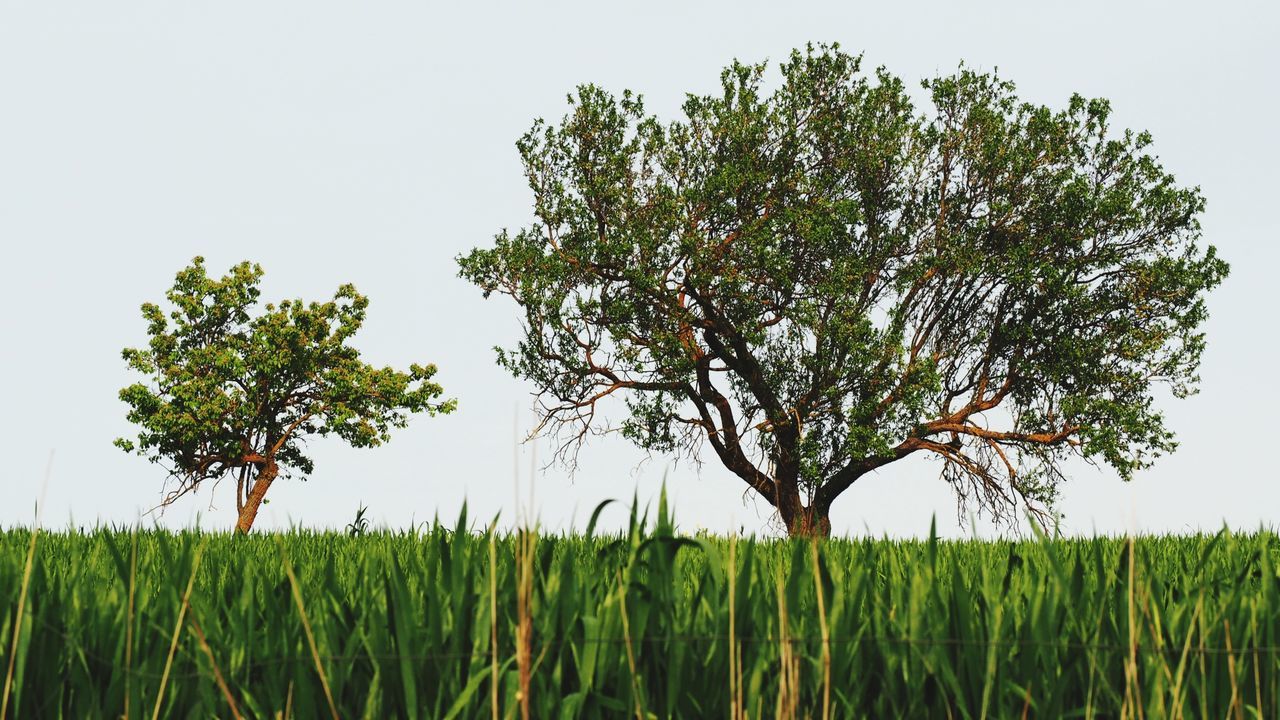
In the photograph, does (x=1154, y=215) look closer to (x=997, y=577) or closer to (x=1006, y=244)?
(x=1006, y=244)

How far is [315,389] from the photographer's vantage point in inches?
1235

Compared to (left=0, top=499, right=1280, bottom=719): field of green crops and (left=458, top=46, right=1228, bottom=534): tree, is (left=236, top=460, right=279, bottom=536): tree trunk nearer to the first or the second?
(left=458, top=46, right=1228, bottom=534): tree

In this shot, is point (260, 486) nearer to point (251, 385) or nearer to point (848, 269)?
point (251, 385)

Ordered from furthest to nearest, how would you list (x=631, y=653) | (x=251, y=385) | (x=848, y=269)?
(x=251, y=385)
(x=848, y=269)
(x=631, y=653)

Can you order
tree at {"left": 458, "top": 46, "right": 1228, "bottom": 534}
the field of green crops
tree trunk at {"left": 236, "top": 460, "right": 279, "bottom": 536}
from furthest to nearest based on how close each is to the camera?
tree trunk at {"left": 236, "top": 460, "right": 279, "bottom": 536} < tree at {"left": 458, "top": 46, "right": 1228, "bottom": 534} < the field of green crops

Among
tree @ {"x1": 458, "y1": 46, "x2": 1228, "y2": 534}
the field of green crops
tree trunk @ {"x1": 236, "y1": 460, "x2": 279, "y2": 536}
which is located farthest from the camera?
tree trunk @ {"x1": 236, "y1": 460, "x2": 279, "y2": 536}

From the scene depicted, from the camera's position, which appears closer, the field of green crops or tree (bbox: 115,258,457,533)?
the field of green crops

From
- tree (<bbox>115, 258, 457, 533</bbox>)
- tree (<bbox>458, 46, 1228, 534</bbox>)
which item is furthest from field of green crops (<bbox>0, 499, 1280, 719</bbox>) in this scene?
tree (<bbox>115, 258, 457, 533</bbox>)

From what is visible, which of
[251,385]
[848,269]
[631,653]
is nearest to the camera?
[631,653]

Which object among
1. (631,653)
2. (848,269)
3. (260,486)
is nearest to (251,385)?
(260,486)

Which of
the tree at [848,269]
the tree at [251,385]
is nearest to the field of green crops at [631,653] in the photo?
the tree at [848,269]

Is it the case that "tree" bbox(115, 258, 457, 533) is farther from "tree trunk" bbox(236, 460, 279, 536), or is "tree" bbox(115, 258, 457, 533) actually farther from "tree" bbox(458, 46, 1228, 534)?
"tree" bbox(458, 46, 1228, 534)

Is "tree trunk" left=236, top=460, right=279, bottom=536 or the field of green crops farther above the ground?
"tree trunk" left=236, top=460, right=279, bottom=536

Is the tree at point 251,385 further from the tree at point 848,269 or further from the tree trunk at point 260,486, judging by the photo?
the tree at point 848,269
